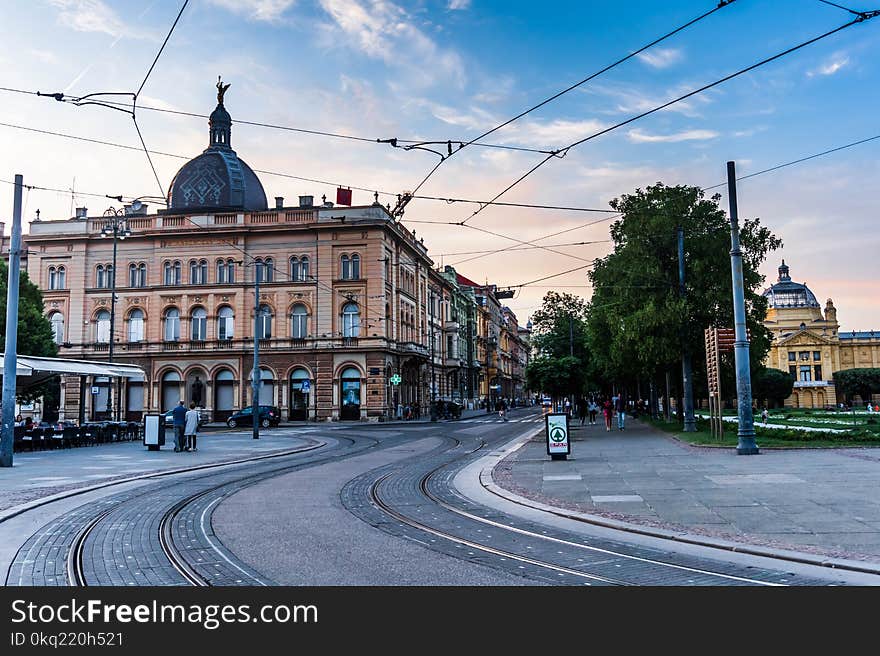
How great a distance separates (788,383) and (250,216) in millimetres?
70323

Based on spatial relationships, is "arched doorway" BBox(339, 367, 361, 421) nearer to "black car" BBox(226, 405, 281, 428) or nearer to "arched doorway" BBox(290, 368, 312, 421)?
"arched doorway" BBox(290, 368, 312, 421)

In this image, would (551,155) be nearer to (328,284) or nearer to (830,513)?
(830,513)

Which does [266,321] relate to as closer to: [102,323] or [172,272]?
[172,272]

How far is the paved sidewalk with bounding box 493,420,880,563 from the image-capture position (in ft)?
30.7

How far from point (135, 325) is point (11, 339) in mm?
42733

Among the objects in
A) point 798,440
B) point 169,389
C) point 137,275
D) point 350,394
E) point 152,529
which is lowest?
point 152,529

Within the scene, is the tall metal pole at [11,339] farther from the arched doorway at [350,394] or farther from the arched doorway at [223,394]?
the arched doorway at [223,394]

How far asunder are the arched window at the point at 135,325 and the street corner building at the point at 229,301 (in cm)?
12

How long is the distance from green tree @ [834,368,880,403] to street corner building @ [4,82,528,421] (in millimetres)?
75809

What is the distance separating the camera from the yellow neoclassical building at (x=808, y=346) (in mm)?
129125

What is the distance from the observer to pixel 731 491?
Result: 13.2 m

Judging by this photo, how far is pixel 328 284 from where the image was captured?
5862cm

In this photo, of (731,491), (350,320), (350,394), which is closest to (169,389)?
(350,394)
